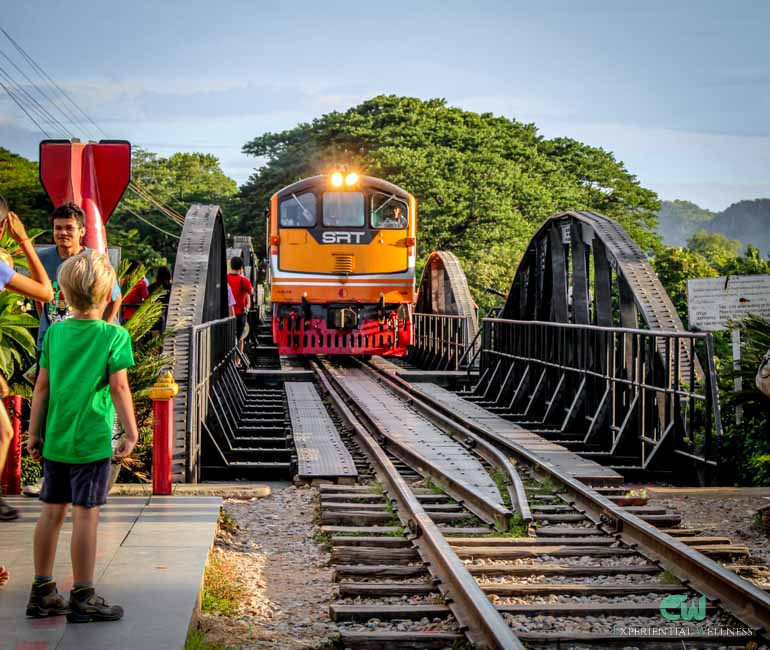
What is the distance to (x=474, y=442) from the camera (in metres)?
10.3

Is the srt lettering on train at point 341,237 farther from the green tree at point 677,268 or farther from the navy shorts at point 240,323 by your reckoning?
the green tree at point 677,268

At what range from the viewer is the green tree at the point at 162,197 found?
53.6 meters

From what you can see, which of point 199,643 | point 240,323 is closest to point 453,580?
point 199,643

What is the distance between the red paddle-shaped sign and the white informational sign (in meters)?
5.75

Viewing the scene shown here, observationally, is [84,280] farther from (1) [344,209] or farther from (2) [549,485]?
(1) [344,209]

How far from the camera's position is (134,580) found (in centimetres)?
499

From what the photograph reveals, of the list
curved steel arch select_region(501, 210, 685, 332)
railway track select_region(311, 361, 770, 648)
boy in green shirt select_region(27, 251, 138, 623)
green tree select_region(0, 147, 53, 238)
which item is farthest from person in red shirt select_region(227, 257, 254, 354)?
green tree select_region(0, 147, 53, 238)

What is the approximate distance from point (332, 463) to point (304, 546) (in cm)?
250

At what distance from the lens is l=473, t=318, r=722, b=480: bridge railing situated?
9.31 meters

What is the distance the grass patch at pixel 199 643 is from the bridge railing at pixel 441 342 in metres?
14.0

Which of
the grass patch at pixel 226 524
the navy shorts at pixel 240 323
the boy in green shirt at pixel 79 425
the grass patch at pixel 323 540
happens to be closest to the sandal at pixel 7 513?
the grass patch at pixel 226 524

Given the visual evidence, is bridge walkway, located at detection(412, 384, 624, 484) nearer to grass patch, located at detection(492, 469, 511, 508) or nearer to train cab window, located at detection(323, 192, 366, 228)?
grass patch, located at detection(492, 469, 511, 508)

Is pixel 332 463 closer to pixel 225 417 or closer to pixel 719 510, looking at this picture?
pixel 225 417

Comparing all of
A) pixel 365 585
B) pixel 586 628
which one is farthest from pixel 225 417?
pixel 586 628
